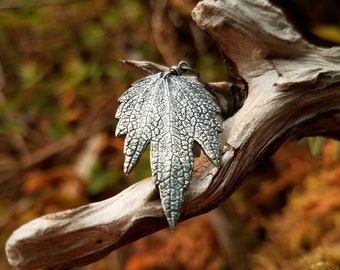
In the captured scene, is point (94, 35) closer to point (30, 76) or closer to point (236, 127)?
point (30, 76)

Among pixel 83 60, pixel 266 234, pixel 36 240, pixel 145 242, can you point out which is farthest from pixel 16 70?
pixel 36 240

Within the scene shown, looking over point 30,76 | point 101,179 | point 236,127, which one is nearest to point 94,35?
point 30,76

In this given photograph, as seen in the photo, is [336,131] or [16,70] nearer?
[336,131]

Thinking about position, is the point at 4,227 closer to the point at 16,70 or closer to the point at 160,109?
the point at 16,70

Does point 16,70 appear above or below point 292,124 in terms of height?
below

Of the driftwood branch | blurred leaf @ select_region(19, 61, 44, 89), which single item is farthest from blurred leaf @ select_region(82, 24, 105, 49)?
the driftwood branch

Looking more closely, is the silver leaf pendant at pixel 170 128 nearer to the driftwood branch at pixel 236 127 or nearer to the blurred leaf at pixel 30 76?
the driftwood branch at pixel 236 127
